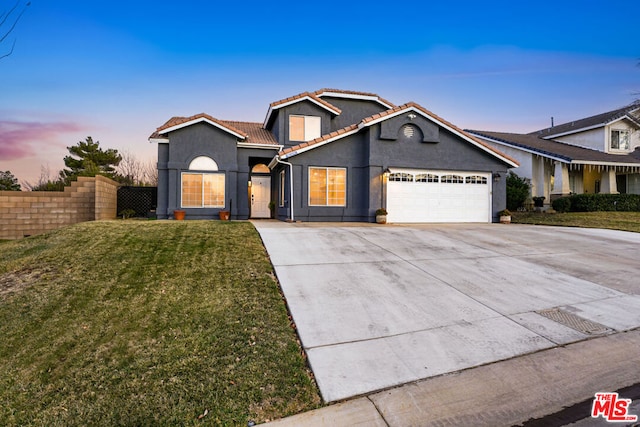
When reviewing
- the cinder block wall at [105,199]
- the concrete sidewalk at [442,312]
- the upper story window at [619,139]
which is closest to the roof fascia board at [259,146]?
the cinder block wall at [105,199]

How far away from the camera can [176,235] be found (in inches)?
328

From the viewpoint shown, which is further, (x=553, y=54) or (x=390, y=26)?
(x=553, y=54)

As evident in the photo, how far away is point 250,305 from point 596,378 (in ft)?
13.2

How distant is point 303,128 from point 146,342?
46.5 feet

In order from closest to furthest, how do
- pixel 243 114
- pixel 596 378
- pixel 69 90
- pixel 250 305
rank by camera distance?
pixel 596 378
pixel 250 305
pixel 69 90
pixel 243 114

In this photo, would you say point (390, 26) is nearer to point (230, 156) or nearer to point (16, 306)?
point (230, 156)

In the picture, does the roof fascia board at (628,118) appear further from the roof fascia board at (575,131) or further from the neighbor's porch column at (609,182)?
the neighbor's porch column at (609,182)

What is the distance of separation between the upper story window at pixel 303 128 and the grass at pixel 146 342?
1078cm

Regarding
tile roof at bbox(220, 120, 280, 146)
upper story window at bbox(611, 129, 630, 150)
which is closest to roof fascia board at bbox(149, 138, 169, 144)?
tile roof at bbox(220, 120, 280, 146)

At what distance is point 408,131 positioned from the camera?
1424 cm

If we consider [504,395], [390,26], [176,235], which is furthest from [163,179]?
[504,395]

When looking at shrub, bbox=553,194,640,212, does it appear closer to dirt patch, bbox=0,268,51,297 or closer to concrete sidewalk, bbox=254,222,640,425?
concrete sidewalk, bbox=254,222,640,425

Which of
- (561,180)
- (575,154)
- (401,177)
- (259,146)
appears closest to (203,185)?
(259,146)

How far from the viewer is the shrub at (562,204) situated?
1739 centimetres
